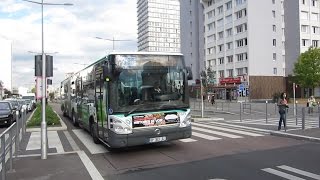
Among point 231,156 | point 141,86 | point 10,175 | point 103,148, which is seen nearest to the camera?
point 10,175

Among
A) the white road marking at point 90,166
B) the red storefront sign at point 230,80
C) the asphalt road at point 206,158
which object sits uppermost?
the red storefront sign at point 230,80

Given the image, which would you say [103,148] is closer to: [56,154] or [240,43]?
[56,154]

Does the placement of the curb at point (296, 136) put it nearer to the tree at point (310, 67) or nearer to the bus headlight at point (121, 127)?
the bus headlight at point (121, 127)

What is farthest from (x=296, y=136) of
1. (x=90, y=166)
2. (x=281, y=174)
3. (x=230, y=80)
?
(x=230, y=80)

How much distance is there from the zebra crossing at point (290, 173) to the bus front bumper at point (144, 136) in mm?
3486

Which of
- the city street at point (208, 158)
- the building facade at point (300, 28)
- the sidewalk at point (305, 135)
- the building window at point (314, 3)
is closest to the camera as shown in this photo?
the city street at point (208, 158)

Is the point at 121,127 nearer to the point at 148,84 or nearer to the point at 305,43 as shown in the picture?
the point at 148,84

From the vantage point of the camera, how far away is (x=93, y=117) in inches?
565

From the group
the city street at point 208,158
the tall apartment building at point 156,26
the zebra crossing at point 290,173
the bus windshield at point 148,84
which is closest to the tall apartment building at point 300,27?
the tall apartment building at point 156,26

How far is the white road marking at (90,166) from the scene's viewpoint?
8984mm

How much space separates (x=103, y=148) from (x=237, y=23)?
70.6 meters

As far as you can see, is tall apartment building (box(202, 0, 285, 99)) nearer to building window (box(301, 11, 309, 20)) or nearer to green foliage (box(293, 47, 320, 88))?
building window (box(301, 11, 309, 20))

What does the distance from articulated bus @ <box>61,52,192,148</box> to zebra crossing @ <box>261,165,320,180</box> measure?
359 cm

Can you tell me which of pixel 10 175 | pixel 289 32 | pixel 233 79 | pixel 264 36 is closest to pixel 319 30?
pixel 289 32
